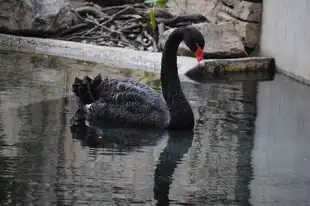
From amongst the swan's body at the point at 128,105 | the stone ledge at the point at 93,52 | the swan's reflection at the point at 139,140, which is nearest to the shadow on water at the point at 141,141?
the swan's reflection at the point at 139,140

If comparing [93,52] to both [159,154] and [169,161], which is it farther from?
[169,161]

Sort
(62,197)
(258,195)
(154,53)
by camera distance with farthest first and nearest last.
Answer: (154,53)
(258,195)
(62,197)

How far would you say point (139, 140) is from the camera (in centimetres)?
629

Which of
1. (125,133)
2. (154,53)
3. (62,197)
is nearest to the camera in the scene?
(62,197)

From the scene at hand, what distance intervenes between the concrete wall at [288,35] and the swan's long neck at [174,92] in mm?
3002

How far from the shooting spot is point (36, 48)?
35.1 feet

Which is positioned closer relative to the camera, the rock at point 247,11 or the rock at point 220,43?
the rock at point 220,43

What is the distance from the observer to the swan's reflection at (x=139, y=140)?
5.59 metres

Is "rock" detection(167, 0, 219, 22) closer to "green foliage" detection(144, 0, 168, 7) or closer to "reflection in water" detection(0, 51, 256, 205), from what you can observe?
"green foliage" detection(144, 0, 168, 7)

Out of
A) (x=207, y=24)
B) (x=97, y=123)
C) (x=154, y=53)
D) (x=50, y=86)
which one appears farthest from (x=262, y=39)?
(x=97, y=123)

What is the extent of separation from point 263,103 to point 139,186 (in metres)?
3.42

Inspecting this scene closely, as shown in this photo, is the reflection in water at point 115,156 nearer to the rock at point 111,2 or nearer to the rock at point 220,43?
the rock at point 220,43

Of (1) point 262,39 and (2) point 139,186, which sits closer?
(2) point 139,186

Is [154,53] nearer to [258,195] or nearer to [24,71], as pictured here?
[24,71]
